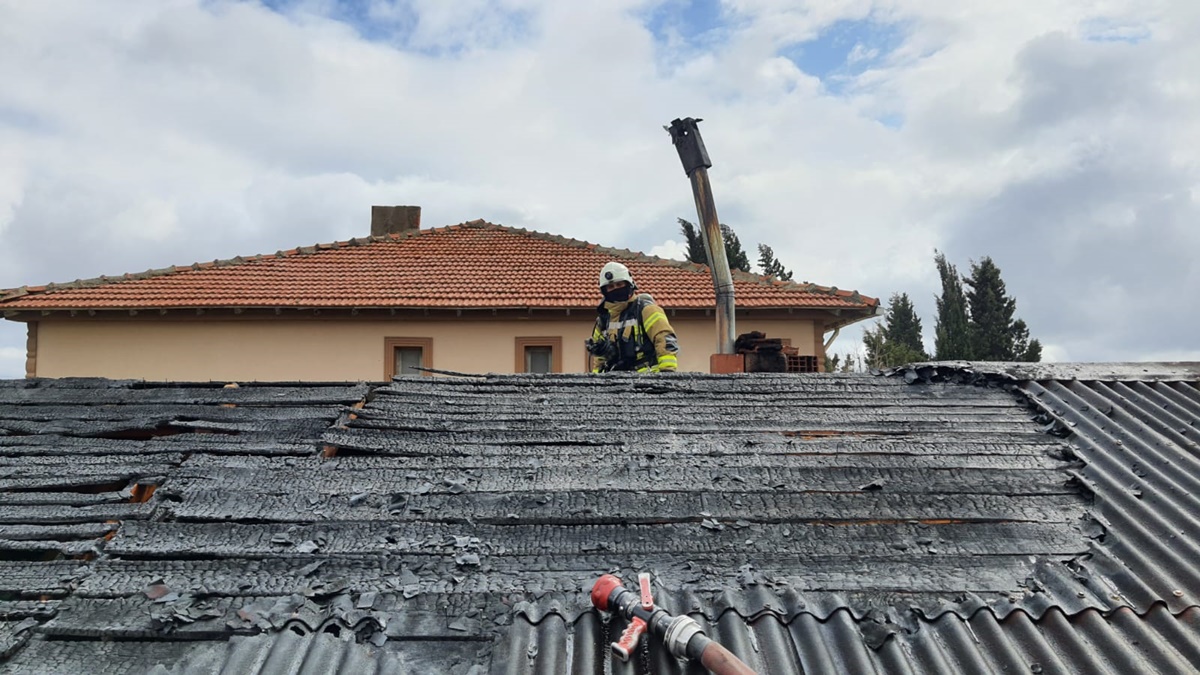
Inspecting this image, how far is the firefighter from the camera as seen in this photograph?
613cm

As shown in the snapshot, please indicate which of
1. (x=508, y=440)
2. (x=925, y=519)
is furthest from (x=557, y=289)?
(x=925, y=519)

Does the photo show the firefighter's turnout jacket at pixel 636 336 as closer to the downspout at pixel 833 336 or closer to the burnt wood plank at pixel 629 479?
the burnt wood plank at pixel 629 479

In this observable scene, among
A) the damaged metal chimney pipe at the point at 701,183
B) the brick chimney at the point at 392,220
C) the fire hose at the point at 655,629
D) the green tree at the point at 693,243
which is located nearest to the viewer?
the fire hose at the point at 655,629

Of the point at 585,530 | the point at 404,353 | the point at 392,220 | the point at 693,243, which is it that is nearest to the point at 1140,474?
the point at 585,530

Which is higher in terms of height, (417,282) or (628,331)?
(417,282)

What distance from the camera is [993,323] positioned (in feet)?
97.0

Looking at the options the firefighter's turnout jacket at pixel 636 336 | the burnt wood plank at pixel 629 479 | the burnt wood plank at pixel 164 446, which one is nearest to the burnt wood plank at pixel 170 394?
the burnt wood plank at pixel 164 446

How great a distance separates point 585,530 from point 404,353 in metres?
12.9

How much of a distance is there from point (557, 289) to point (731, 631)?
13019 millimetres

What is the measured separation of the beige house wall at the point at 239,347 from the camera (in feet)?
47.6

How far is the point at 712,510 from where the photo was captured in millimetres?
2822

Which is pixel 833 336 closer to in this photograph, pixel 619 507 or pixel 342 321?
pixel 342 321

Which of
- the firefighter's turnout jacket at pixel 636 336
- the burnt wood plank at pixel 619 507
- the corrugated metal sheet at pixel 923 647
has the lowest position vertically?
the corrugated metal sheet at pixel 923 647

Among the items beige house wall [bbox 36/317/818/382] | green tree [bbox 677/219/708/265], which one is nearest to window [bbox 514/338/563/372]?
beige house wall [bbox 36/317/818/382]
